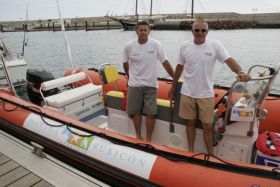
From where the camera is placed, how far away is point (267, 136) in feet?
8.73

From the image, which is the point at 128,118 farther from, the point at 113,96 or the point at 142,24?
the point at 142,24

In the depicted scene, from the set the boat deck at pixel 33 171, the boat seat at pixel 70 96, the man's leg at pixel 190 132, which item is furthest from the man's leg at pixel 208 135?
the boat seat at pixel 70 96

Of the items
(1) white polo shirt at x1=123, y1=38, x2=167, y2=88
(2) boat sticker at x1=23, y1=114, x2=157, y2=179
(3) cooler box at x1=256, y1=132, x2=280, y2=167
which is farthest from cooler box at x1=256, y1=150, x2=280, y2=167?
(1) white polo shirt at x1=123, y1=38, x2=167, y2=88

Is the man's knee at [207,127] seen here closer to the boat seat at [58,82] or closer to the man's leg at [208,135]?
the man's leg at [208,135]

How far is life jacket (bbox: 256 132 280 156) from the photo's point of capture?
2.48 m

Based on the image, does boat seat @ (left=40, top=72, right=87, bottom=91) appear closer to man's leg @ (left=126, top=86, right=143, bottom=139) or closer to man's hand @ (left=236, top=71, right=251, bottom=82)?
man's leg @ (left=126, top=86, right=143, bottom=139)

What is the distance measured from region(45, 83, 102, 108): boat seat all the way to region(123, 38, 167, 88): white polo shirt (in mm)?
1246

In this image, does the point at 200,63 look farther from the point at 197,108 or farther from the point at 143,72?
the point at 143,72

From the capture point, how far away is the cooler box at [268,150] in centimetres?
249

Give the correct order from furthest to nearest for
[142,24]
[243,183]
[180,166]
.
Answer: [142,24] < [180,166] < [243,183]

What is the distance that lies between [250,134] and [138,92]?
1285 millimetres

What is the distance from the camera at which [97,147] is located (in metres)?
2.99

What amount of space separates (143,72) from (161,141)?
90cm

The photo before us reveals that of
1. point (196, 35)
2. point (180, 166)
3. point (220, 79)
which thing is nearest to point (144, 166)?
point (180, 166)
